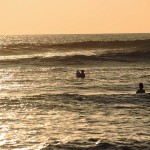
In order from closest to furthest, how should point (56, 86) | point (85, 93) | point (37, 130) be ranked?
point (37, 130) → point (85, 93) → point (56, 86)

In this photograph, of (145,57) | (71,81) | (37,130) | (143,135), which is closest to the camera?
(143,135)

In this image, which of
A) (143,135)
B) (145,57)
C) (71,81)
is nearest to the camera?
(143,135)

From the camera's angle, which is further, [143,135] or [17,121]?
[17,121]

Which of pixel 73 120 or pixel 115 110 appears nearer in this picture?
pixel 73 120

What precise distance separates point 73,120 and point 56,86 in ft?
49.4

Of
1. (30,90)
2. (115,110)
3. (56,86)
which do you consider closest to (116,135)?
(115,110)

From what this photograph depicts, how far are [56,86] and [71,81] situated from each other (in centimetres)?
491

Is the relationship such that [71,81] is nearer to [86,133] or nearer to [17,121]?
[17,121]

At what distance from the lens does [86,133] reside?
65.9 feet

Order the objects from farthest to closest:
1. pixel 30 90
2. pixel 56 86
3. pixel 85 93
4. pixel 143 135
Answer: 1. pixel 56 86
2. pixel 30 90
3. pixel 85 93
4. pixel 143 135

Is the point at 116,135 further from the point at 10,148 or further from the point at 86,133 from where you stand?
the point at 10,148

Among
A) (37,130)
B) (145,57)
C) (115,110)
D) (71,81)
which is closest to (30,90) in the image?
(71,81)

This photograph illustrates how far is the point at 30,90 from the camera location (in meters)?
35.3

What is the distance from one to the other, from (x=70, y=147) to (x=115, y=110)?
7870 millimetres
